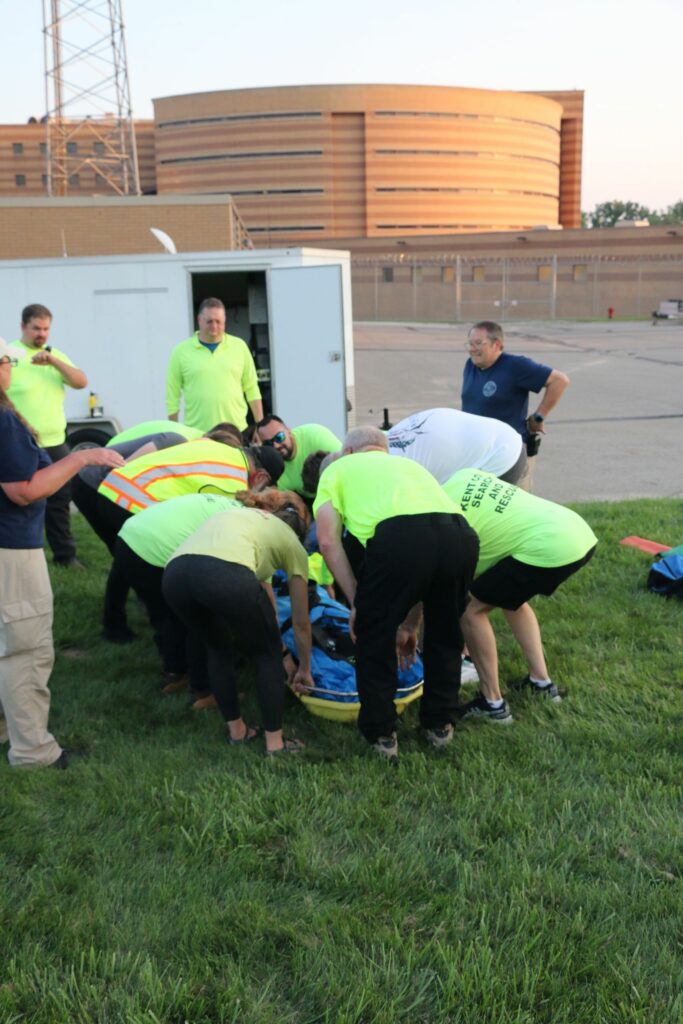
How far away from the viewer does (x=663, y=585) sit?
18.9ft

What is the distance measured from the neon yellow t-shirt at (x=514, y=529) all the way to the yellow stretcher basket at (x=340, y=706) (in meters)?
0.68

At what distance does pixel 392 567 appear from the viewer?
3.46m

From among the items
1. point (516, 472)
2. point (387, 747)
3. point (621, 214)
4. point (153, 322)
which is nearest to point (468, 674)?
point (387, 747)

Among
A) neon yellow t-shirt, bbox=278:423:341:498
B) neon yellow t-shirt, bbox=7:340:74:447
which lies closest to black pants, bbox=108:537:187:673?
neon yellow t-shirt, bbox=278:423:341:498

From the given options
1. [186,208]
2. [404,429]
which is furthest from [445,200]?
[404,429]

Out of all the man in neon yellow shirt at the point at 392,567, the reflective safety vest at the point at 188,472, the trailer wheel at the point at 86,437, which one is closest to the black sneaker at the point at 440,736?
the man in neon yellow shirt at the point at 392,567

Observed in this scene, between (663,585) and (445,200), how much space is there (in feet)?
244

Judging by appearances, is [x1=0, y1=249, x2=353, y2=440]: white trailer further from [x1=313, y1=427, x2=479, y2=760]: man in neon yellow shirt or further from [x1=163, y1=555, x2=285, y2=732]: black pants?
[x1=163, y1=555, x2=285, y2=732]: black pants

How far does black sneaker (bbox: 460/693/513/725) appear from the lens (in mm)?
4113

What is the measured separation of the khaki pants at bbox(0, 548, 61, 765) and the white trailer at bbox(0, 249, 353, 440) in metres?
6.31

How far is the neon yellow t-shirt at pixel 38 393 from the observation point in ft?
21.2

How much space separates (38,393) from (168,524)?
2.82 meters

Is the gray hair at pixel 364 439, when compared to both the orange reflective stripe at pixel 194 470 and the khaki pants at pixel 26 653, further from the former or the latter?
the khaki pants at pixel 26 653

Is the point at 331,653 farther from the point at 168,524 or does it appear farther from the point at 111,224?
the point at 111,224
